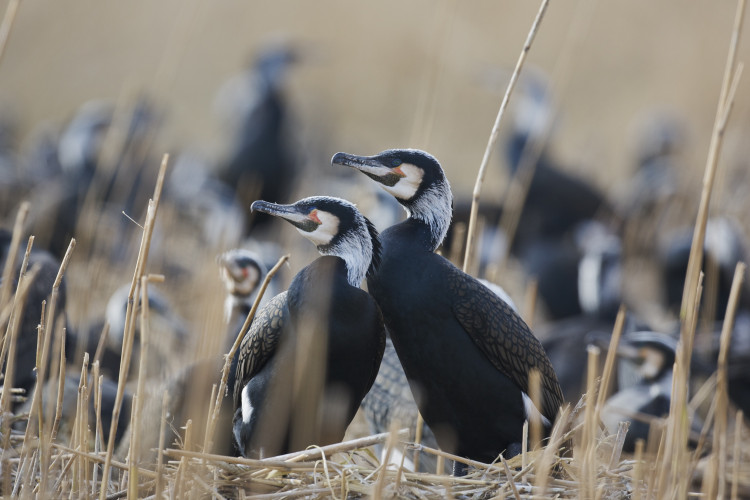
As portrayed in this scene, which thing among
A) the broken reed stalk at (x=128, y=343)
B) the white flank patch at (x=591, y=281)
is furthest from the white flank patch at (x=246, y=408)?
the white flank patch at (x=591, y=281)

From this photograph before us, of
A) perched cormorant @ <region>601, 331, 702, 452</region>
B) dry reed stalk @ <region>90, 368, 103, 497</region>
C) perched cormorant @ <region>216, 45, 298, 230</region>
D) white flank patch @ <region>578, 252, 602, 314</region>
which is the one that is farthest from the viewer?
perched cormorant @ <region>216, 45, 298, 230</region>

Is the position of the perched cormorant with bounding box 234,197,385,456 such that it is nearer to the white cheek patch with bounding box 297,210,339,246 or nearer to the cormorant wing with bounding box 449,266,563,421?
the white cheek patch with bounding box 297,210,339,246

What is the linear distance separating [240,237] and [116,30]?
7.64 m

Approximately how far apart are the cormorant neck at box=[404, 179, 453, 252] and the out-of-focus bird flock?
0.38 m

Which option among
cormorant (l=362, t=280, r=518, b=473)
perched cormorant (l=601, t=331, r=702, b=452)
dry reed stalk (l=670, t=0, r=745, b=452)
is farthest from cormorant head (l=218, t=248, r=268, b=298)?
dry reed stalk (l=670, t=0, r=745, b=452)

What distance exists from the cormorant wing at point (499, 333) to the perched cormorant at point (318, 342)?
300 millimetres

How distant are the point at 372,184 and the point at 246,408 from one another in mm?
4113

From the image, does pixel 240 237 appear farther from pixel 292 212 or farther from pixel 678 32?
pixel 678 32

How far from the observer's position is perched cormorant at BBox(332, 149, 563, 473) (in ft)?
10.8

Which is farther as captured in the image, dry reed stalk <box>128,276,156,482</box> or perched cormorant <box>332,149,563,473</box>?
perched cormorant <box>332,149,563,473</box>

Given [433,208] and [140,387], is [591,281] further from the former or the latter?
[140,387]

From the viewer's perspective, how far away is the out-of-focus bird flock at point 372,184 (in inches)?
181

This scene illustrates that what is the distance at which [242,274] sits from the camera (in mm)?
4668

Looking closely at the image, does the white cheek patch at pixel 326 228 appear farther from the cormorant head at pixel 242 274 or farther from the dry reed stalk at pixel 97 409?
the cormorant head at pixel 242 274
